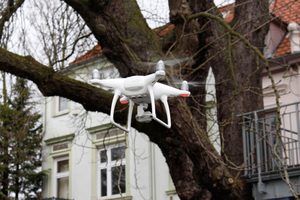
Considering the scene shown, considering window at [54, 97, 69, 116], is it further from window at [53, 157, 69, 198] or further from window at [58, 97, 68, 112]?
window at [53, 157, 69, 198]

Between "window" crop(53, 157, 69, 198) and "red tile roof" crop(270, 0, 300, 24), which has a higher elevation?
"red tile roof" crop(270, 0, 300, 24)

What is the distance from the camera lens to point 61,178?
54.0ft

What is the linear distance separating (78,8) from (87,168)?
8.94m

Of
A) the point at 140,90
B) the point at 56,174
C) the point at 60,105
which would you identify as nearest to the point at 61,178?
the point at 56,174

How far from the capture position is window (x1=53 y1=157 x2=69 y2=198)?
53.3 ft

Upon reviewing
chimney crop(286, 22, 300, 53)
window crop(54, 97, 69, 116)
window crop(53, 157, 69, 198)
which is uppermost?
chimney crop(286, 22, 300, 53)

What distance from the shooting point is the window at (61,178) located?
1625 centimetres

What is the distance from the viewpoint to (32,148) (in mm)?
16203

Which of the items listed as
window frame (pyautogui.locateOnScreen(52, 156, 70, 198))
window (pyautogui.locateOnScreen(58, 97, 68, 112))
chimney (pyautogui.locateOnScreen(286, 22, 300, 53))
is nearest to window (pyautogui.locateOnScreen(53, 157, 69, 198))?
window frame (pyautogui.locateOnScreen(52, 156, 70, 198))

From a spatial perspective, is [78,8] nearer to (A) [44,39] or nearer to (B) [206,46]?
(B) [206,46]

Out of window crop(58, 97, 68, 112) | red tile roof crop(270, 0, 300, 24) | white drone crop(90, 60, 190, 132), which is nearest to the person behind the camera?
white drone crop(90, 60, 190, 132)

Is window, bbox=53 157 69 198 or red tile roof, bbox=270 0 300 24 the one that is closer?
red tile roof, bbox=270 0 300 24

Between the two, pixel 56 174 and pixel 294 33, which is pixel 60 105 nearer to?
pixel 56 174

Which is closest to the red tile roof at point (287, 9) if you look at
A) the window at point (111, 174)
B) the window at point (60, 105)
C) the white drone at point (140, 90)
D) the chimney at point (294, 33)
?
the chimney at point (294, 33)
